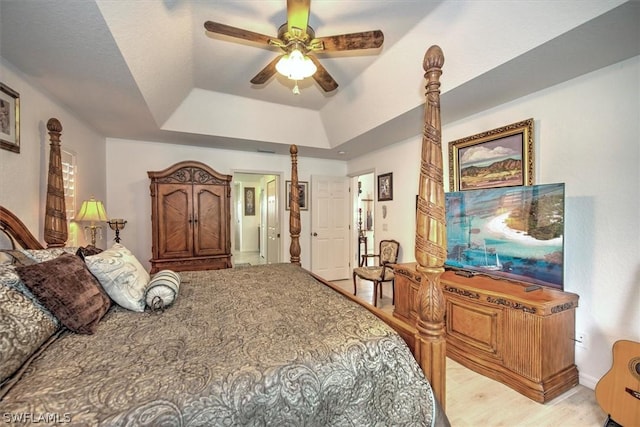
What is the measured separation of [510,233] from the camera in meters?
2.26

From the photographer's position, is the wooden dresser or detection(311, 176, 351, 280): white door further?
detection(311, 176, 351, 280): white door

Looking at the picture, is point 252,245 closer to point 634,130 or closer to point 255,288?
point 255,288

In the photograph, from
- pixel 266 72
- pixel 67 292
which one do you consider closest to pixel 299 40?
pixel 266 72

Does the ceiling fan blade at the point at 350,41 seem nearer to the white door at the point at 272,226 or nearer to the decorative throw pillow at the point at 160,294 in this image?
the decorative throw pillow at the point at 160,294

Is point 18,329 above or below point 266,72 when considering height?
below

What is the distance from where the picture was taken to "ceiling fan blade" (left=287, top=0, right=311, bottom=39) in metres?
1.62

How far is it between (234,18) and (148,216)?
310 cm

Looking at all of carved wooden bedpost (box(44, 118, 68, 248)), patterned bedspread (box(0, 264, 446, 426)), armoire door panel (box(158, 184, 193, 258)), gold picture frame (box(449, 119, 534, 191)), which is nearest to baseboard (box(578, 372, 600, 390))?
gold picture frame (box(449, 119, 534, 191))

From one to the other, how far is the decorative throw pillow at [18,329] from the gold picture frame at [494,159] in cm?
333

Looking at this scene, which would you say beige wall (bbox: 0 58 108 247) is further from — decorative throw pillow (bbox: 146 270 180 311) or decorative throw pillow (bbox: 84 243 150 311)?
decorative throw pillow (bbox: 146 270 180 311)

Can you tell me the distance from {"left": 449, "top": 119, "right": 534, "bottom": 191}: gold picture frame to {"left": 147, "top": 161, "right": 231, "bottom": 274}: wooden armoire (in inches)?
117

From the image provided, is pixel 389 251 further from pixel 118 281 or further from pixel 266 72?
pixel 118 281

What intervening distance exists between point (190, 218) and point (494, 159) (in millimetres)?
3660

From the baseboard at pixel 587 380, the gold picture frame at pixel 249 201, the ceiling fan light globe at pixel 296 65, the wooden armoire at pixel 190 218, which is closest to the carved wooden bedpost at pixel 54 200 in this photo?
the wooden armoire at pixel 190 218
